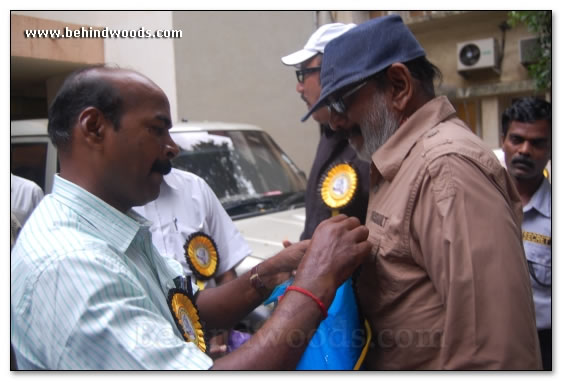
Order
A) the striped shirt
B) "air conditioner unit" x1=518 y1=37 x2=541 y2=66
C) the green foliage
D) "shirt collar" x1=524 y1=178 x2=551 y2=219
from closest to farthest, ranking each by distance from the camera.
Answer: the striped shirt, "shirt collar" x1=524 y1=178 x2=551 y2=219, the green foliage, "air conditioner unit" x1=518 y1=37 x2=541 y2=66

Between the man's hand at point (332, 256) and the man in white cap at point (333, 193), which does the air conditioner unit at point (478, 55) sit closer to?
the man in white cap at point (333, 193)

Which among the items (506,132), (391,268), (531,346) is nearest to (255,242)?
(506,132)

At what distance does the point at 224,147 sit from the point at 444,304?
3.20 m

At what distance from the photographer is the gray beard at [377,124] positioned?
1.67 m

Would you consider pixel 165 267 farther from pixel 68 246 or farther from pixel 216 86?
pixel 216 86

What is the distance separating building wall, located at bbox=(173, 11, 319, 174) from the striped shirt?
440 centimetres

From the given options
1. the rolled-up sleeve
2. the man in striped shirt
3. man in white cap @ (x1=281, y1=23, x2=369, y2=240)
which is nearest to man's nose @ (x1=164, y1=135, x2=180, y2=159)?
the man in striped shirt

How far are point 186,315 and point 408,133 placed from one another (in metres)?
0.90

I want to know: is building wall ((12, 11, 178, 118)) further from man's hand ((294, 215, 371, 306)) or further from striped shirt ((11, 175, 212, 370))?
man's hand ((294, 215, 371, 306))

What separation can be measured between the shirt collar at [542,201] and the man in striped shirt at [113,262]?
141 cm

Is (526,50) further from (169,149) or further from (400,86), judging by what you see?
(169,149)

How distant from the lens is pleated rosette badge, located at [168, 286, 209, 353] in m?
1.45

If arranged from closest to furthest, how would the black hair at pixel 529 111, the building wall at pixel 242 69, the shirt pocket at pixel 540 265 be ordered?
the shirt pocket at pixel 540 265, the black hair at pixel 529 111, the building wall at pixel 242 69

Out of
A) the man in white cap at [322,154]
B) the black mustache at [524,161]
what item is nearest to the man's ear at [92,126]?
the man in white cap at [322,154]
